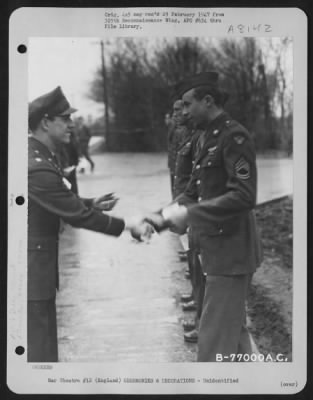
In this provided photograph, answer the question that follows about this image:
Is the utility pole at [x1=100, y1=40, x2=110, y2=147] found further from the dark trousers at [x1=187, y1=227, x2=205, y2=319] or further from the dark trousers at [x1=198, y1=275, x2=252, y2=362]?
the dark trousers at [x1=198, y1=275, x2=252, y2=362]

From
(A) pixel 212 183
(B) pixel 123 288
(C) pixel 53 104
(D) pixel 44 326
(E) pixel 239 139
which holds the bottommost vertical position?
(D) pixel 44 326

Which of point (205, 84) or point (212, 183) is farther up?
point (205, 84)

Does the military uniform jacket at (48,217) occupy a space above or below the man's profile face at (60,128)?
below

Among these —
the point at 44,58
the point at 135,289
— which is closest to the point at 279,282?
the point at 135,289

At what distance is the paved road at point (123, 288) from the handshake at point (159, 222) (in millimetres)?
21

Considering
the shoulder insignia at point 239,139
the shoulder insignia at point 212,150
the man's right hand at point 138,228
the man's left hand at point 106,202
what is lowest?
the man's right hand at point 138,228

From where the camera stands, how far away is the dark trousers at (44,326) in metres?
1.43

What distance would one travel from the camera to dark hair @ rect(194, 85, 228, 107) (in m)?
1.42

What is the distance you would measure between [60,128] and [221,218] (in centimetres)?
51

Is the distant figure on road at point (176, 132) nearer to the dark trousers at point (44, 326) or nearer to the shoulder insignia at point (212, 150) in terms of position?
the shoulder insignia at point (212, 150)

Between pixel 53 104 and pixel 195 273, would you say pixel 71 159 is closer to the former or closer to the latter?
pixel 53 104

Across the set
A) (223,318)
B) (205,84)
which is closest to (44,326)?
(223,318)

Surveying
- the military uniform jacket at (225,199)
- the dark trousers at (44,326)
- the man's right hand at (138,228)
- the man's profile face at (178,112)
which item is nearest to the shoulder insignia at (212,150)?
the military uniform jacket at (225,199)

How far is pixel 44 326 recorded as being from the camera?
143 cm
